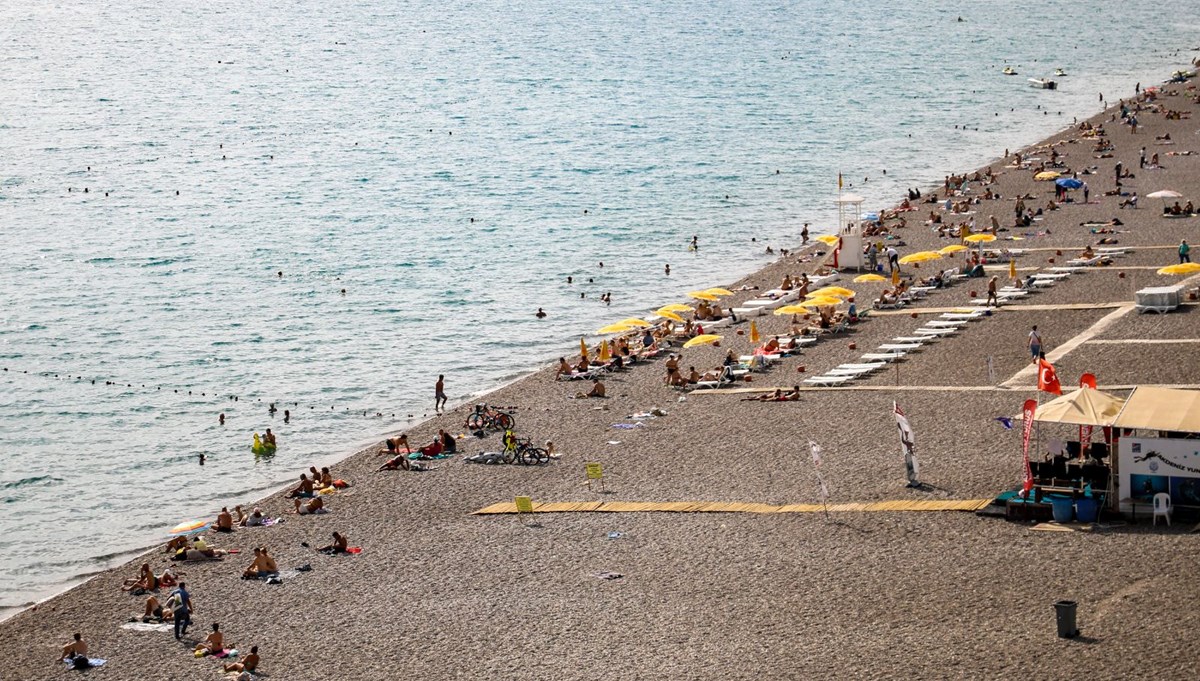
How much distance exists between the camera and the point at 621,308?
51188 mm

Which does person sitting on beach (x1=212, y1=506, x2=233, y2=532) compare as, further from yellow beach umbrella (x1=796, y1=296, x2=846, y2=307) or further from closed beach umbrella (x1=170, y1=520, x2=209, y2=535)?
yellow beach umbrella (x1=796, y1=296, x2=846, y2=307)

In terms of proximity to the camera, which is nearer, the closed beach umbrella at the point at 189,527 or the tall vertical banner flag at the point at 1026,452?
the tall vertical banner flag at the point at 1026,452

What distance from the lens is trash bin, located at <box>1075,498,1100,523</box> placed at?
23078 mm

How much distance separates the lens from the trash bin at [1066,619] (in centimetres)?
1892

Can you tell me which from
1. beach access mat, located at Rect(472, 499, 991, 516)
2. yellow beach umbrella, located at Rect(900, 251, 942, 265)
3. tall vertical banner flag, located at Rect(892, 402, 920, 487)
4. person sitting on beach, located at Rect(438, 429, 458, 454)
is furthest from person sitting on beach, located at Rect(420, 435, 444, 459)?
yellow beach umbrella, located at Rect(900, 251, 942, 265)

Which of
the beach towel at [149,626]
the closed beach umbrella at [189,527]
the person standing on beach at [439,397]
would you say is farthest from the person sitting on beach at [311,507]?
the person standing on beach at [439,397]

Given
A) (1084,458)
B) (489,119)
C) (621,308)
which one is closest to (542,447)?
(1084,458)

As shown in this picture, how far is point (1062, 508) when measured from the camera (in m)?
23.3

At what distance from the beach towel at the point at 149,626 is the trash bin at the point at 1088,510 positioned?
14409 mm

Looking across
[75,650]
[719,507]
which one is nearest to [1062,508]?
[719,507]

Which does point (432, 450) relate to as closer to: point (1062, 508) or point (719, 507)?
point (719, 507)

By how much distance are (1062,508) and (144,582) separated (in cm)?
1562

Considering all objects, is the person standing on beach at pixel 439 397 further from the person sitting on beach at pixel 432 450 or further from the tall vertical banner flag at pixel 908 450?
the tall vertical banner flag at pixel 908 450

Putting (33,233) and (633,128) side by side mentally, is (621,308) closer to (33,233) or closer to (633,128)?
(33,233)
